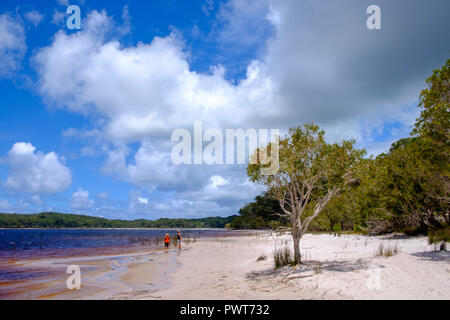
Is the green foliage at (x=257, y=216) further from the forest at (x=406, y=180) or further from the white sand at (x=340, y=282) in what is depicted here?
the white sand at (x=340, y=282)

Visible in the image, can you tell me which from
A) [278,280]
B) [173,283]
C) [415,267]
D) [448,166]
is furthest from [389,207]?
[173,283]

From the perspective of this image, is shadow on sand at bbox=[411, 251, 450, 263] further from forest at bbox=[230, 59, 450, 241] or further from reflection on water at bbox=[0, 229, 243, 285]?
reflection on water at bbox=[0, 229, 243, 285]

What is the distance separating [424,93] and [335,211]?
42864mm

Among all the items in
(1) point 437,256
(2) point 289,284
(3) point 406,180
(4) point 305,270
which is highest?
(3) point 406,180

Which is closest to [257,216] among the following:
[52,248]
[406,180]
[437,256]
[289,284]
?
[52,248]

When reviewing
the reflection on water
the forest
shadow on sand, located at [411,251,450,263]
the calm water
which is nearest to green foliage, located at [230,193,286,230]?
the calm water

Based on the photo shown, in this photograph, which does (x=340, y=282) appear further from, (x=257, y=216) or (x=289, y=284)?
(x=257, y=216)

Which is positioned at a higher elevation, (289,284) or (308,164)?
(308,164)

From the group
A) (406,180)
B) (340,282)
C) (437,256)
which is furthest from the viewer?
(406,180)

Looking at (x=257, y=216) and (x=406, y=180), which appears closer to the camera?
(x=406, y=180)

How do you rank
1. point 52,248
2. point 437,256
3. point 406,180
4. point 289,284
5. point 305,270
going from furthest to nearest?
point 52,248
point 406,180
point 437,256
point 305,270
point 289,284

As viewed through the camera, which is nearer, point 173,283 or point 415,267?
point 415,267
